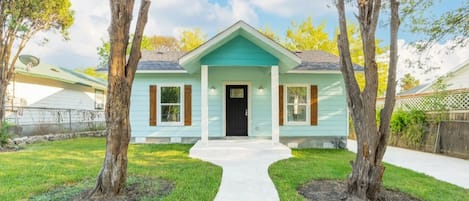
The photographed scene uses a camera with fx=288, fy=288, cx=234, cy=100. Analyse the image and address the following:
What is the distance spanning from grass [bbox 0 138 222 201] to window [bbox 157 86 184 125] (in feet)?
6.64

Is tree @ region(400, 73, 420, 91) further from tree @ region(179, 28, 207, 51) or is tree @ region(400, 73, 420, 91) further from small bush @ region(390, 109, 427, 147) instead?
tree @ region(179, 28, 207, 51)

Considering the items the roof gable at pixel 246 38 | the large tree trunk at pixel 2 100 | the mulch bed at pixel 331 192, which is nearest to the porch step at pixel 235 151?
the roof gable at pixel 246 38

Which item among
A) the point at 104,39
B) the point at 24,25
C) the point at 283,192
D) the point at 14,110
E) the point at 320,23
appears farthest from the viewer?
the point at 104,39

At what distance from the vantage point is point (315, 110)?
428 inches

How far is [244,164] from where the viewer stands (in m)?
7.19

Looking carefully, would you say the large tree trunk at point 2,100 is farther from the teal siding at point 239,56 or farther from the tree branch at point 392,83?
the tree branch at point 392,83

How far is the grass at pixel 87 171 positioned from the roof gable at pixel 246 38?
294cm

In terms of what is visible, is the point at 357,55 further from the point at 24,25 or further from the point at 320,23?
the point at 24,25

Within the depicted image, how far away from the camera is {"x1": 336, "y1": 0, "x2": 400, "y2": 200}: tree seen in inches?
173

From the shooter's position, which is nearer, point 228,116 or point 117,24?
point 117,24

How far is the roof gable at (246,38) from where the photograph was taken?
8508mm

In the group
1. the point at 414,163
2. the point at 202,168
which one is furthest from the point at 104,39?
the point at 414,163

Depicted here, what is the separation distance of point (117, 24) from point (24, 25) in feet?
28.7

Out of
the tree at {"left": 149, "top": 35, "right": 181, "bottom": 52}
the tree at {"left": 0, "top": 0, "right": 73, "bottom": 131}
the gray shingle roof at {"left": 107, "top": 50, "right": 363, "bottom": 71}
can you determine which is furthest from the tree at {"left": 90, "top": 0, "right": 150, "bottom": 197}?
the tree at {"left": 149, "top": 35, "right": 181, "bottom": 52}
